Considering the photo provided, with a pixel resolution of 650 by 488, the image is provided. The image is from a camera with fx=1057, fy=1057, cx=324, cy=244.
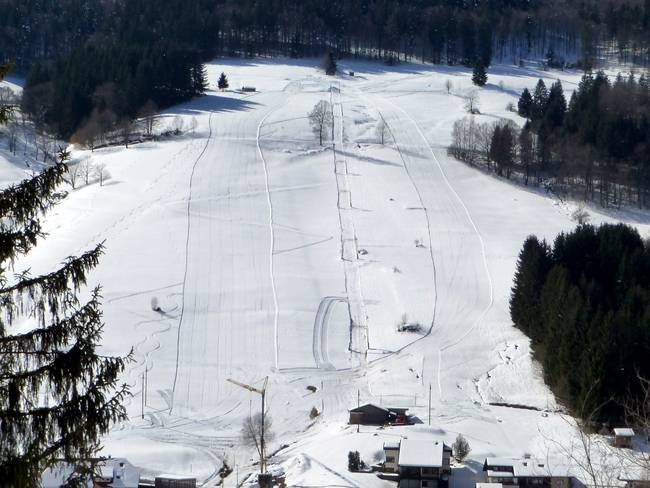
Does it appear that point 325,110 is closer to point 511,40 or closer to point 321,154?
point 321,154

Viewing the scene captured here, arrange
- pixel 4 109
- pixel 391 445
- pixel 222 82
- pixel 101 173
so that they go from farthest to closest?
pixel 222 82 < pixel 101 173 < pixel 391 445 < pixel 4 109

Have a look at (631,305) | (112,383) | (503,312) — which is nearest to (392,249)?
(503,312)

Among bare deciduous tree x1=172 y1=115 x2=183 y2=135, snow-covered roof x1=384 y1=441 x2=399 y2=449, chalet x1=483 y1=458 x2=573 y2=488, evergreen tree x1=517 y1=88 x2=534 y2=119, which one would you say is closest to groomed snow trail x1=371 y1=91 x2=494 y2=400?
snow-covered roof x1=384 y1=441 x2=399 y2=449

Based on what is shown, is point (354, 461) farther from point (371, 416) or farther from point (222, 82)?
point (222, 82)

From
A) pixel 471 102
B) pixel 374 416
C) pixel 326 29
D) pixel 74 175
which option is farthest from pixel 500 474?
pixel 326 29

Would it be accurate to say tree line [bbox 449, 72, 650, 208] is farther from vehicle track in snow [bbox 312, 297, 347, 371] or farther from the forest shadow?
vehicle track in snow [bbox 312, 297, 347, 371]
